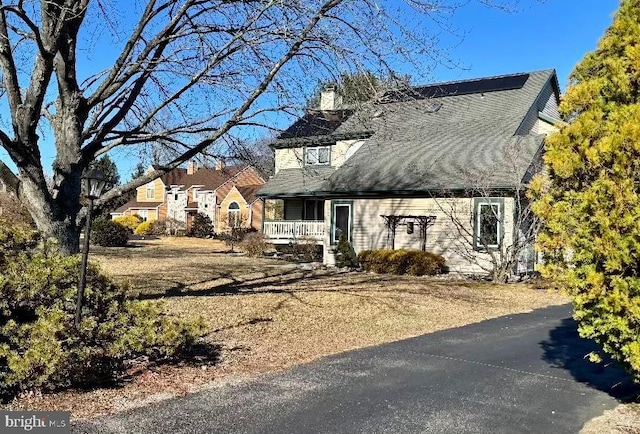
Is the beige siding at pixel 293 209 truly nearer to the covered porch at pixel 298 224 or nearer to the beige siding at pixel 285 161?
the covered porch at pixel 298 224

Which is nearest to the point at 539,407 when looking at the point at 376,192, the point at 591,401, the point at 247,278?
the point at 591,401

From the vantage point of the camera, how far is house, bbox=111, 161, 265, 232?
44312mm

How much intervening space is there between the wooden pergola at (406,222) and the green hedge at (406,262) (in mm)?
1165

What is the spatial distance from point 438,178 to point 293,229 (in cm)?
783

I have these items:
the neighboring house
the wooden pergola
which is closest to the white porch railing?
the wooden pergola

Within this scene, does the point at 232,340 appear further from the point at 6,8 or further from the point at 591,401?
the point at 6,8

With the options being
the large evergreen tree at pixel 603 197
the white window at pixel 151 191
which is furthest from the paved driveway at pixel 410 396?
the white window at pixel 151 191

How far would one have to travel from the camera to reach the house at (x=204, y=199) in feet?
145

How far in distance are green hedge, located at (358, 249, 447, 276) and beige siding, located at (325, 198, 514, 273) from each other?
72 centimetres

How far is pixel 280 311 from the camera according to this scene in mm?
10242

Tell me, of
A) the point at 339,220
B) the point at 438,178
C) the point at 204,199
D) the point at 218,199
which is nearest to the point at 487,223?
the point at 438,178

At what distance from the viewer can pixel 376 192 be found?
68.8 ft
